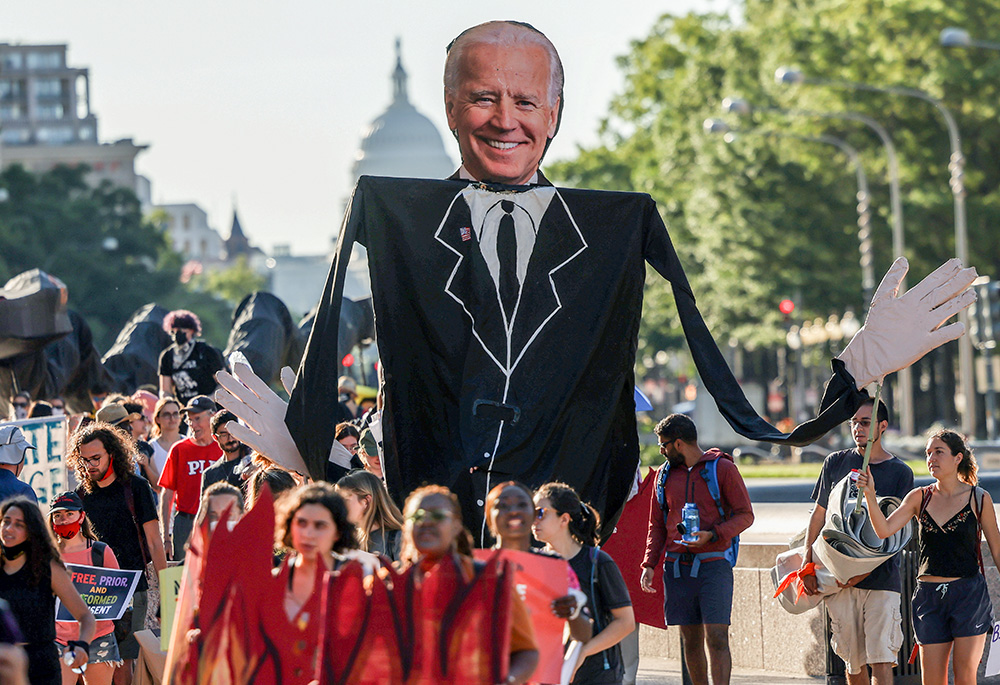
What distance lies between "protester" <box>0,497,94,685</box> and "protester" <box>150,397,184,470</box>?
5237 mm

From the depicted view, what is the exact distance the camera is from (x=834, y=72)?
34.6 metres

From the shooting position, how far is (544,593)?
18.6 ft

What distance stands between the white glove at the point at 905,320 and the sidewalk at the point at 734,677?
441 centimetres

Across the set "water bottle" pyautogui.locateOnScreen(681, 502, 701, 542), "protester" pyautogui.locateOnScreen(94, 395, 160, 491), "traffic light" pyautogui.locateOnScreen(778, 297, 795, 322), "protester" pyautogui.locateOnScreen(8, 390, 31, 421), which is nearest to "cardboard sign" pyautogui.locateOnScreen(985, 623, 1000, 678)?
"water bottle" pyautogui.locateOnScreen(681, 502, 701, 542)

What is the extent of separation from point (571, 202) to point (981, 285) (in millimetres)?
17661

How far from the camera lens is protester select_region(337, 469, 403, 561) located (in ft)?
25.9

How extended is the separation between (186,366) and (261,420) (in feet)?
25.3

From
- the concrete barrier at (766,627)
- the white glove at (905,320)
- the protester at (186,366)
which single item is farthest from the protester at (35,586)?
the protester at (186,366)

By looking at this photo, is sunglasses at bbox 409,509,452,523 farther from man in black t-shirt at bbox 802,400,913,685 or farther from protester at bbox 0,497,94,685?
man in black t-shirt at bbox 802,400,913,685

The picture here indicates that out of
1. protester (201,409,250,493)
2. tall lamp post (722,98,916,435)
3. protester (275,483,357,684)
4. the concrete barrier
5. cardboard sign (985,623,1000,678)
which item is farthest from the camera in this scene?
tall lamp post (722,98,916,435)

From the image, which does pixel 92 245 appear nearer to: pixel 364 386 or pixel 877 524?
pixel 364 386

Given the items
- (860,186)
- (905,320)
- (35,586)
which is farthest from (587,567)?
(860,186)

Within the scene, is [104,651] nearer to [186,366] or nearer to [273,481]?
[273,481]

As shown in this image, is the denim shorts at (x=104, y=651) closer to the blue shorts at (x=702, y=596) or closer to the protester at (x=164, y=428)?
the blue shorts at (x=702, y=596)
